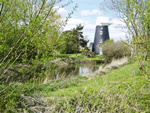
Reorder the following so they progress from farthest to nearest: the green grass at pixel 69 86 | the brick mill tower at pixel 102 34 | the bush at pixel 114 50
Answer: the brick mill tower at pixel 102 34 → the bush at pixel 114 50 → the green grass at pixel 69 86

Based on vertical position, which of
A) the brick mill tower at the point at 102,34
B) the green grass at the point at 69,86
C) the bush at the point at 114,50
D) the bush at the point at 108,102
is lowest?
the green grass at the point at 69,86

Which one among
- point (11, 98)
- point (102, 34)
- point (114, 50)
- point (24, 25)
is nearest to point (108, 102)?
point (11, 98)

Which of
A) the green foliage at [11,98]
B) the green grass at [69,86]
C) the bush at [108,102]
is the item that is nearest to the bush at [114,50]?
the green grass at [69,86]

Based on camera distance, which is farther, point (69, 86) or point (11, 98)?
point (69, 86)

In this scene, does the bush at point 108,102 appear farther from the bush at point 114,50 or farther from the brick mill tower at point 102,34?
the brick mill tower at point 102,34

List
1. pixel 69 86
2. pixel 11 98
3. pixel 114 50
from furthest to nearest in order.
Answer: pixel 114 50 → pixel 69 86 → pixel 11 98

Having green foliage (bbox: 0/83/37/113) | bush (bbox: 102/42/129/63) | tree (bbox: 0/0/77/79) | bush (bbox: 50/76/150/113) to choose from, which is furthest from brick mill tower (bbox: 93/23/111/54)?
tree (bbox: 0/0/77/79)

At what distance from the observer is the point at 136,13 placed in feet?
16.6

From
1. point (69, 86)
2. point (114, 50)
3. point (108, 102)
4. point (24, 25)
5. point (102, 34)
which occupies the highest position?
point (102, 34)

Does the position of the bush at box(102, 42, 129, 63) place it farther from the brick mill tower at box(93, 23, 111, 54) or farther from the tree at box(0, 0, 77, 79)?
the tree at box(0, 0, 77, 79)

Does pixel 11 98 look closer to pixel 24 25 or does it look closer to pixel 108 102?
pixel 24 25

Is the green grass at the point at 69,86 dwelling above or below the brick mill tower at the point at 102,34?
below

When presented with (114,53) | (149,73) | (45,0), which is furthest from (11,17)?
(114,53)

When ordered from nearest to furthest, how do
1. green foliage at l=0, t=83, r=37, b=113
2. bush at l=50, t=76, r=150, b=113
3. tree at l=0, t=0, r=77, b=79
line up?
tree at l=0, t=0, r=77, b=79
green foliage at l=0, t=83, r=37, b=113
bush at l=50, t=76, r=150, b=113
